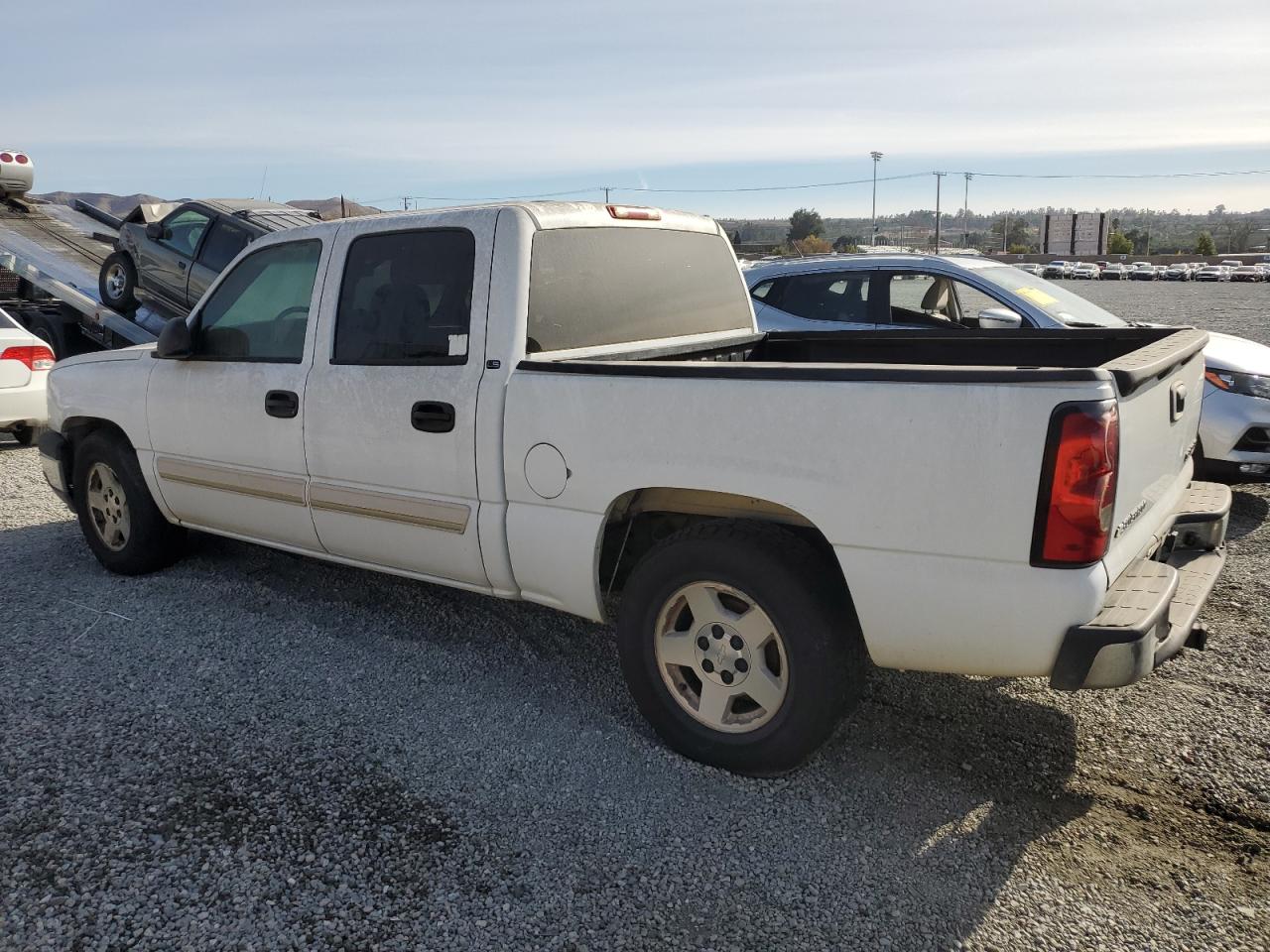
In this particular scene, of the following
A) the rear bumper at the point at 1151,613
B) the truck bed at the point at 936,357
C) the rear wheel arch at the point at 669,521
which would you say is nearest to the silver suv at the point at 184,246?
the truck bed at the point at 936,357

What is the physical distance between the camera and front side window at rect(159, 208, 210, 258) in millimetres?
10992

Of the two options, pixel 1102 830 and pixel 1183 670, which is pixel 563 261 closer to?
pixel 1102 830

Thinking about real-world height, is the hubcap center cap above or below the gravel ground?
above

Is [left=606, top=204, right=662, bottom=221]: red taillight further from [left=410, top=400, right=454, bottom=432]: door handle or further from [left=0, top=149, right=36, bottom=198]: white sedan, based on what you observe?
[left=0, top=149, right=36, bottom=198]: white sedan

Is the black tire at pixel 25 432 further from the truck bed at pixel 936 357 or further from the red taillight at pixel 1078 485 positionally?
the red taillight at pixel 1078 485

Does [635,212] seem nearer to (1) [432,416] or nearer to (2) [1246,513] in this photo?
(1) [432,416]

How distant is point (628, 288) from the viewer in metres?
4.53

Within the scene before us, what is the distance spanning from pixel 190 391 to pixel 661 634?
9.43 feet

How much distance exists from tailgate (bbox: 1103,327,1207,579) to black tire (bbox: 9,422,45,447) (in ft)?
31.2

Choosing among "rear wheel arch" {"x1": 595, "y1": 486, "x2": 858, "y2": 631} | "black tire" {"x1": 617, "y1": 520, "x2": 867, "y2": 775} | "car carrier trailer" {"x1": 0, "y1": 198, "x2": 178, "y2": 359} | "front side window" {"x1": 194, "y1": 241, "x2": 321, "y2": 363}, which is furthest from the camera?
"car carrier trailer" {"x1": 0, "y1": 198, "x2": 178, "y2": 359}

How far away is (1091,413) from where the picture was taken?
9.23 feet

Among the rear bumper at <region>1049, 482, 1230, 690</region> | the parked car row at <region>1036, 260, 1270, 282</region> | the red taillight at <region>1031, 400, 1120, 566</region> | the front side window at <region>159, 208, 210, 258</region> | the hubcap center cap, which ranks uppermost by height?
the front side window at <region>159, 208, 210, 258</region>

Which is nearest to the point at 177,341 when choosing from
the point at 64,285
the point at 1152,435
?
the point at 1152,435

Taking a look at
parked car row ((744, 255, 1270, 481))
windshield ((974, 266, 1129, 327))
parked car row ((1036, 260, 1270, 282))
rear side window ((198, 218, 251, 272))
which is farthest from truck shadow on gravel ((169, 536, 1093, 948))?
parked car row ((1036, 260, 1270, 282))
